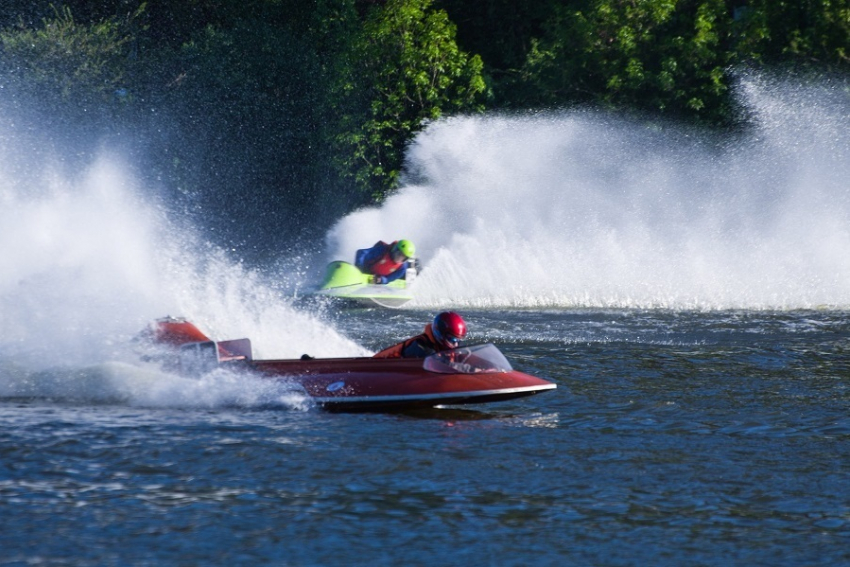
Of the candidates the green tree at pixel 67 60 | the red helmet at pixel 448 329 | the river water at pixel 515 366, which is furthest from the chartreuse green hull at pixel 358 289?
the green tree at pixel 67 60

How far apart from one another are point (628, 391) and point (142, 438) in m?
5.19

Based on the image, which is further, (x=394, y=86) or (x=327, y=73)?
(x=327, y=73)

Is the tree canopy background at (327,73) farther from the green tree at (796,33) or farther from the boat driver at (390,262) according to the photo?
the boat driver at (390,262)

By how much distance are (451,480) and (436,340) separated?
2796 mm

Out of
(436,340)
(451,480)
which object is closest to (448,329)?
(436,340)

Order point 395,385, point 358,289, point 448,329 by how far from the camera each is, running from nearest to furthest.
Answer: point 395,385 < point 448,329 < point 358,289

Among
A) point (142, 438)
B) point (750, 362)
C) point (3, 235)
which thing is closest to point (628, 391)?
point (750, 362)

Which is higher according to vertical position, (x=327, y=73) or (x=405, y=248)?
(x=327, y=73)

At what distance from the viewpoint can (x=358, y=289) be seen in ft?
71.1

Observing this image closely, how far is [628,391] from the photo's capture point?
42.5ft

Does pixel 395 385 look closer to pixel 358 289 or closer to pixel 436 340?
pixel 436 340

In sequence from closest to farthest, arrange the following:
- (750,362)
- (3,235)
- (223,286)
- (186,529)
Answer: (186,529) < (750,362) < (3,235) < (223,286)

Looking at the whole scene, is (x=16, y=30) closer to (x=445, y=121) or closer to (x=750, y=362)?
(x=445, y=121)

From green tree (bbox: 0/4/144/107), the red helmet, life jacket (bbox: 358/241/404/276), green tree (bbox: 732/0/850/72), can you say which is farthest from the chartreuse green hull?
green tree (bbox: 0/4/144/107)
